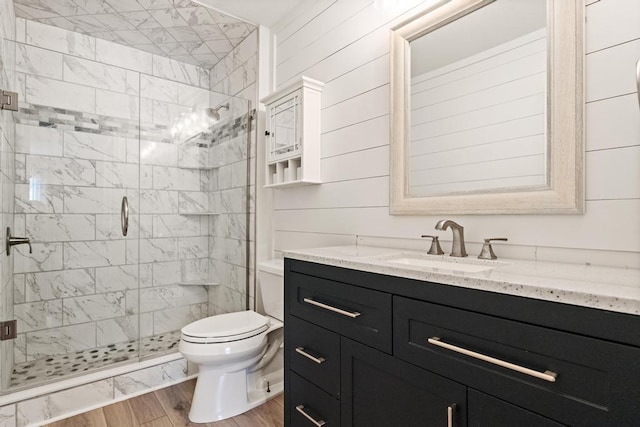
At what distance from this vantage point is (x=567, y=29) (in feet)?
3.51

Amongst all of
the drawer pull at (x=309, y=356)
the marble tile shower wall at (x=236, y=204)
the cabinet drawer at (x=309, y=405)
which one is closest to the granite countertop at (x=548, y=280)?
the drawer pull at (x=309, y=356)

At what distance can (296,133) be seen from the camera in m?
2.04

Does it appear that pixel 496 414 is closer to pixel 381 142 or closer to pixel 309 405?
pixel 309 405

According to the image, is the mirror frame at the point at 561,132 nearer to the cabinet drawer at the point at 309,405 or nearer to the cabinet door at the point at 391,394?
the cabinet door at the point at 391,394

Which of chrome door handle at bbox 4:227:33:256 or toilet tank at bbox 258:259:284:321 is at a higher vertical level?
chrome door handle at bbox 4:227:33:256

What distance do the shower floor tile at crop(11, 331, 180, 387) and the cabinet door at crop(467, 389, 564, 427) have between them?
211cm

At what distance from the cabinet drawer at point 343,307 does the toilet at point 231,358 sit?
0.55 meters

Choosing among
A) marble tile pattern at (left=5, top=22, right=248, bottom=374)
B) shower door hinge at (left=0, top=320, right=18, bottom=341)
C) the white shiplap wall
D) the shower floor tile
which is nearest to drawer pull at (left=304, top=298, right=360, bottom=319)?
the white shiplap wall

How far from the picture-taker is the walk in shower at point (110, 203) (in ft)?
7.21

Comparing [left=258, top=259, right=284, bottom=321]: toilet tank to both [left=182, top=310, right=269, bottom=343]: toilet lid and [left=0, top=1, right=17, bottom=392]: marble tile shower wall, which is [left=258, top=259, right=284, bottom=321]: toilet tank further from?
[left=0, top=1, right=17, bottom=392]: marble tile shower wall

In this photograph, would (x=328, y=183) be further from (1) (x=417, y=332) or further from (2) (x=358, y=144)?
(1) (x=417, y=332)

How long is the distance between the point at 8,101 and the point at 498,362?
2620mm

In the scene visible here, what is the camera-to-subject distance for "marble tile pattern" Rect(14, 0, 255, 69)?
224 cm

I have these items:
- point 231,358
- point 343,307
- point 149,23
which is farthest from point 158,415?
point 149,23
